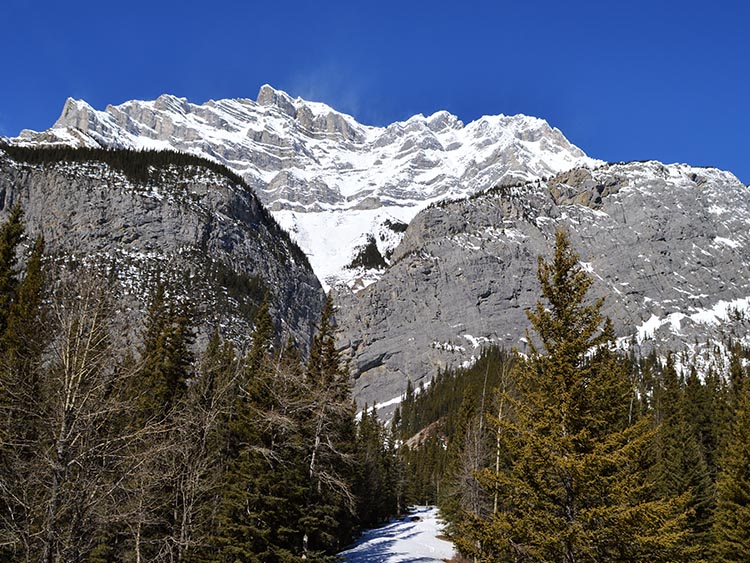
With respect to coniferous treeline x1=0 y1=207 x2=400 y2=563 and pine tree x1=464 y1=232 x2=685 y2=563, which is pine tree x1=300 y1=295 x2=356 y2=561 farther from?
pine tree x1=464 y1=232 x2=685 y2=563

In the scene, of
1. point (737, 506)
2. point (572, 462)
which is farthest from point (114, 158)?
point (572, 462)

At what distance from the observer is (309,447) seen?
2411 cm

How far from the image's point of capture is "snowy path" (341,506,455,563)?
36312 millimetres

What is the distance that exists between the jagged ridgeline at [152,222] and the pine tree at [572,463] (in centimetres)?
11872

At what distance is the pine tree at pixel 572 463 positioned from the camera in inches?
462

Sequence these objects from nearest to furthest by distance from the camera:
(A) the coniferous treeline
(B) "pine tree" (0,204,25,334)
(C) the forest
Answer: (A) the coniferous treeline < (C) the forest < (B) "pine tree" (0,204,25,334)

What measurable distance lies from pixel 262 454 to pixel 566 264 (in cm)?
1475

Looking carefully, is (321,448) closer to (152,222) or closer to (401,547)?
(401,547)

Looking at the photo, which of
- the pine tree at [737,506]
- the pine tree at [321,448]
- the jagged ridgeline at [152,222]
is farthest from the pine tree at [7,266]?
the jagged ridgeline at [152,222]

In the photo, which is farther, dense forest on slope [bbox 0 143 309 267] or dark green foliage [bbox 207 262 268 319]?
dense forest on slope [bbox 0 143 309 267]

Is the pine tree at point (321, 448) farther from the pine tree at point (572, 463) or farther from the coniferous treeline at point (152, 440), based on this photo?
the pine tree at point (572, 463)

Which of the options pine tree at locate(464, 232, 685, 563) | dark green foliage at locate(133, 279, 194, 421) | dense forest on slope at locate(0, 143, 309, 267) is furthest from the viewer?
dense forest on slope at locate(0, 143, 309, 267)

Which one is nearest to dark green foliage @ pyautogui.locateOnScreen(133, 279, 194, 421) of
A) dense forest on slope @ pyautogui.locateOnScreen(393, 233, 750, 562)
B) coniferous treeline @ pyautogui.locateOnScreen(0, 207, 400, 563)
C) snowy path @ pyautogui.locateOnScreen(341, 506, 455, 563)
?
coniferous treeline @ pyautogui.locateOnScreen(0, 207, 400, 563)

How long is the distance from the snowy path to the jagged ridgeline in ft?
275
